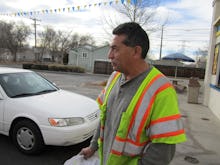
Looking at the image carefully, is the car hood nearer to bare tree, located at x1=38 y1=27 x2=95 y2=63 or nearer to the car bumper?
the car bumper

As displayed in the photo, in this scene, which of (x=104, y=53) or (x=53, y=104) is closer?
(x=53, y=104)

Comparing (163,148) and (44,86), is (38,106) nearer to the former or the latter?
(44,86)

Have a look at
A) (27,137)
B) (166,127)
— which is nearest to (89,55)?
(27,137)

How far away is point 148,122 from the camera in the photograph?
1230 millimetres

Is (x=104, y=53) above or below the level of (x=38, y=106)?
above

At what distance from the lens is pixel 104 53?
36938 mm

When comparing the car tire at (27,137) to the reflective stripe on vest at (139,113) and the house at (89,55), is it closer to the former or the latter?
the reflective stripe on vest at (139,113)

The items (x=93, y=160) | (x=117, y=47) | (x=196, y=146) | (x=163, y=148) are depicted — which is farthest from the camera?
(x=196, y=146)

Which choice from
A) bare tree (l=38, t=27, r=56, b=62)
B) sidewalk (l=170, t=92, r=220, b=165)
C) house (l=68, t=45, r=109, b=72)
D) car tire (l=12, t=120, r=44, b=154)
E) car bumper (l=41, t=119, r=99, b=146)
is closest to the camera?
car bumper (l=41, t=119, r=99, b=146)

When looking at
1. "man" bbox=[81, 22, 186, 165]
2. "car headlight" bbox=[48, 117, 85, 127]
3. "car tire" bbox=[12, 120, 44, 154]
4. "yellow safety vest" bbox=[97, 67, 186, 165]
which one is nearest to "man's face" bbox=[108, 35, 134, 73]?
"man" bbox=[81, 22, 186, 165]

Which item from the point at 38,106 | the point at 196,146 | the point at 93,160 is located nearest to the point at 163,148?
the point at 93,160

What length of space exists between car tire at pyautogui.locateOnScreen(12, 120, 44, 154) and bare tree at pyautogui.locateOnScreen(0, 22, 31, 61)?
5381 centimetres

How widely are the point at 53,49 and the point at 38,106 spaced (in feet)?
197

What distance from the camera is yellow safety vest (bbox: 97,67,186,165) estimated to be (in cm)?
117
